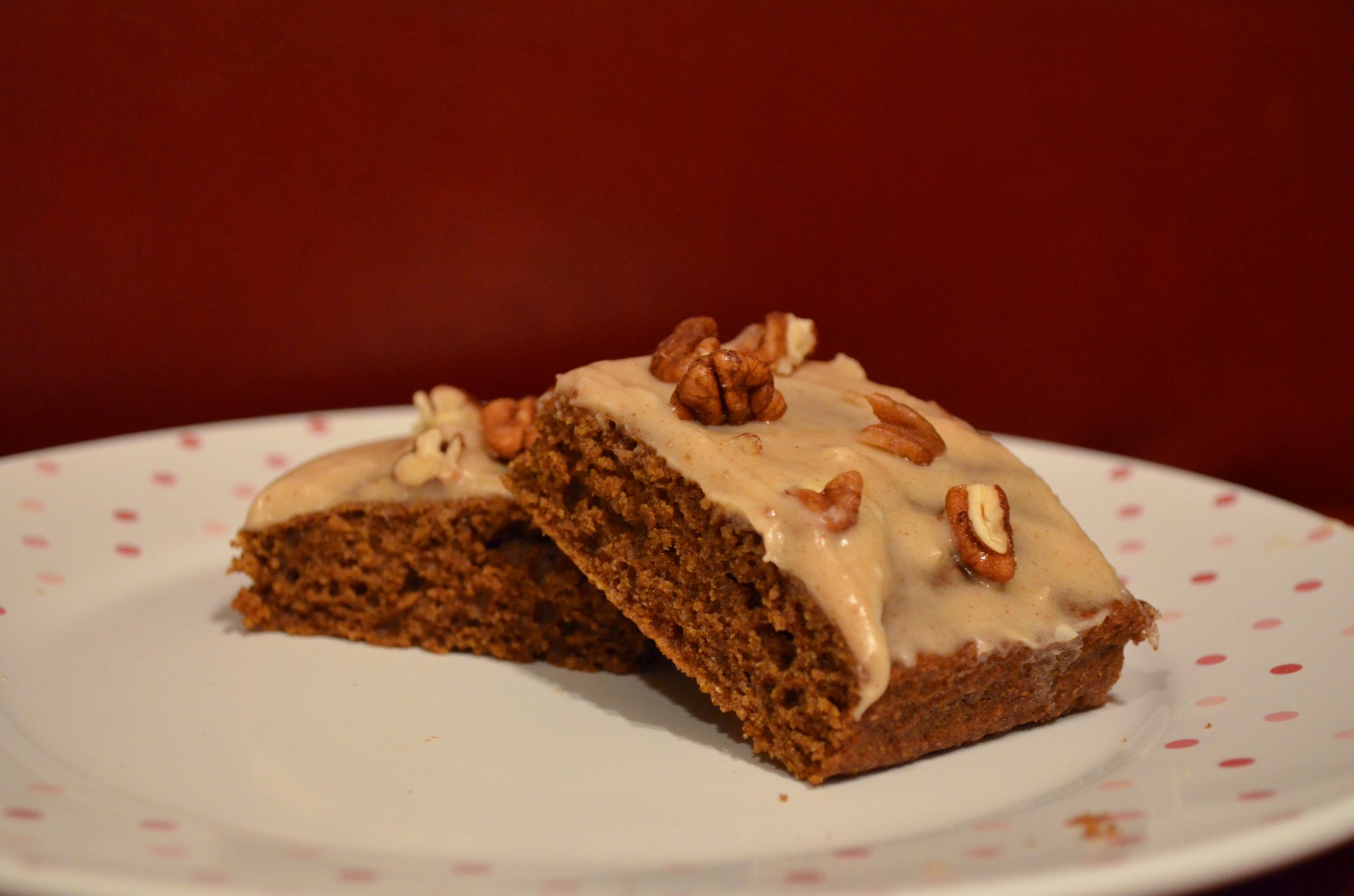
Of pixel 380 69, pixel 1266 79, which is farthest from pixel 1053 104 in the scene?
pixel 380 69

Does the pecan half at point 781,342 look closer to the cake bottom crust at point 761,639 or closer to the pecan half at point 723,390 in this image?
the pecan half at point 723,390

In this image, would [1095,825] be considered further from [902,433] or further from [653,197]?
[653,197]

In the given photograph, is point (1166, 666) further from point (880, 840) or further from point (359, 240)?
point (359, 240)

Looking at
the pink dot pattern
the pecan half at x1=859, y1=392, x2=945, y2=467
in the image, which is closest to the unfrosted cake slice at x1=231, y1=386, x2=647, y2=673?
the pecan half at x1=859, y1=392, x2=945, y2=467

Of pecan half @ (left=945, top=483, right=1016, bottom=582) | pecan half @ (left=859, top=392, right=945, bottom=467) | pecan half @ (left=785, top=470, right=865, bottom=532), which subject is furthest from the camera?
pecan half @ (left=859, top=392, right=945, bottom=467)

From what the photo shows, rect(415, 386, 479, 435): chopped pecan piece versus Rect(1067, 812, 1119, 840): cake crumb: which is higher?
Rect(415, 386, 479, 435): chopped pecan piece

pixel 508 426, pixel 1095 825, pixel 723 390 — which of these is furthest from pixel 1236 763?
pixel 508 426

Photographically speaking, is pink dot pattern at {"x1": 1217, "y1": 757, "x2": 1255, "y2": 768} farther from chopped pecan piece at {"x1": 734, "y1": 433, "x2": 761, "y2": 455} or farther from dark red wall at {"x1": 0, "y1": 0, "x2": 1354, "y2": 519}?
dark red wall at {"x1": 0, "y1": 0, "x2": 1354, "y2": 519}

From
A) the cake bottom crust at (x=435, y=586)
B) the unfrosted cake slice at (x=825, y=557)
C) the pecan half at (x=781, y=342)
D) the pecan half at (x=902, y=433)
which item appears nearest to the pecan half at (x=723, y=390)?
the unfrosted cake slice at (x=825, y=557)
